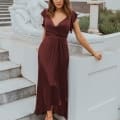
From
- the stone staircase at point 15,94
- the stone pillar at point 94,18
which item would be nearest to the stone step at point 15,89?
the stone staircase at point 15,94

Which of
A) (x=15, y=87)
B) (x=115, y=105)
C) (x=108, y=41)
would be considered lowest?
(x=115, y=105)

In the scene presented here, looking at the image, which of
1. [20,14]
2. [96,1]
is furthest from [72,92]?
[96,1]

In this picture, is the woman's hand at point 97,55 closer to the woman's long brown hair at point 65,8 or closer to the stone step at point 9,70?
the woman's long brown hair at point 65,8

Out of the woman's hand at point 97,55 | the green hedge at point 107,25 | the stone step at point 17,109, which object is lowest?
Answer: the stone step at point 17,109

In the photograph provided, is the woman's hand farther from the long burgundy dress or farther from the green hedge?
the green hedge

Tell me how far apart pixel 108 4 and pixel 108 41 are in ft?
14.7

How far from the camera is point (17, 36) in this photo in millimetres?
3750

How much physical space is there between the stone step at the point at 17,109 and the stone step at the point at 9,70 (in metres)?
0.41

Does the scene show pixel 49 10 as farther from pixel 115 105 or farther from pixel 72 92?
pixel 115 105

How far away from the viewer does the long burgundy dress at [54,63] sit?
8.98 feet

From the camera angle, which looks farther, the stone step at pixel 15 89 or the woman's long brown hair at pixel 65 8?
the stone step at pixel 15 89

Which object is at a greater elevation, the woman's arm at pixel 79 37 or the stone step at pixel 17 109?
the woman's arm at pixel 79 37

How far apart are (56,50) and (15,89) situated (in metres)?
0.82

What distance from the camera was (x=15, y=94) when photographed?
3299mm
